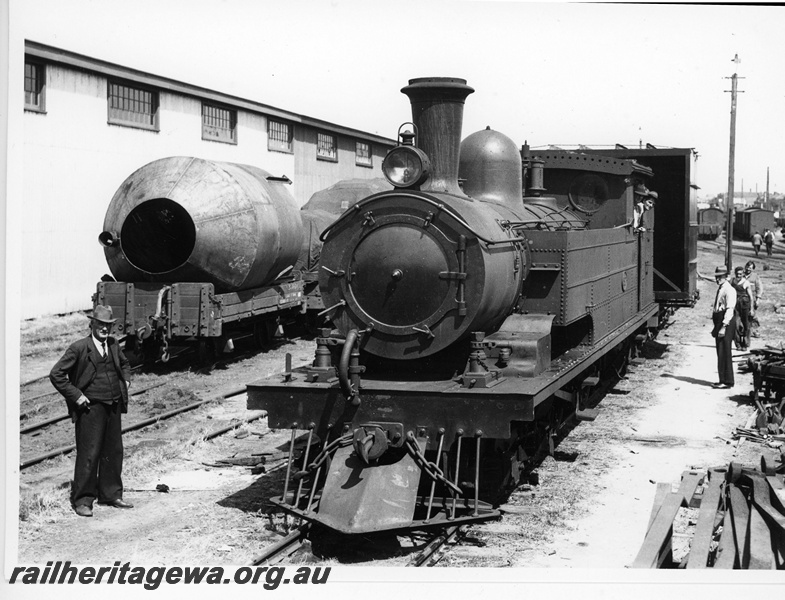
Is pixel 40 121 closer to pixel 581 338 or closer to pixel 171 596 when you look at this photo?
pixel 581 338

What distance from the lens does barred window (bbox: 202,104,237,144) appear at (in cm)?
1894

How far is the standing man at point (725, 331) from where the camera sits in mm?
12320

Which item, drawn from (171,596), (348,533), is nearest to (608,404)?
(348,533)

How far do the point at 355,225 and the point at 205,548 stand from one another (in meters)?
2.63

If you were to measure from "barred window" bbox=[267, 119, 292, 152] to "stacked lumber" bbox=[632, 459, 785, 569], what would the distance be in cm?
1621

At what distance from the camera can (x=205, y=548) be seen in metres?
6.35

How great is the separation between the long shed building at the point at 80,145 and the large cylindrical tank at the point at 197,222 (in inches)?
69.4

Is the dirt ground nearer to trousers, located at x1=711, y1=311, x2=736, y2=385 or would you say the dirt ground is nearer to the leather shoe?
the leather shoe

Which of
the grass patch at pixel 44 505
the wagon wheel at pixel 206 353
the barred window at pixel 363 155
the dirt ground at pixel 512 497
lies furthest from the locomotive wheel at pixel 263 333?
the barred window at pixel 363 155

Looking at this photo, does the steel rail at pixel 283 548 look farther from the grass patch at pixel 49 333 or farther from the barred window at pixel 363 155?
the barred window at pixel 363 155

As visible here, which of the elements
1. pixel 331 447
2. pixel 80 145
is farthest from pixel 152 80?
pixel 331 447

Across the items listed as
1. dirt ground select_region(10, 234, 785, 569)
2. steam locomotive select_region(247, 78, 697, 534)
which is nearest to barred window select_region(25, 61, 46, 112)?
dirt ground select_region(10, 234, 785, 569)

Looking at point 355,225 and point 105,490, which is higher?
point 355,225

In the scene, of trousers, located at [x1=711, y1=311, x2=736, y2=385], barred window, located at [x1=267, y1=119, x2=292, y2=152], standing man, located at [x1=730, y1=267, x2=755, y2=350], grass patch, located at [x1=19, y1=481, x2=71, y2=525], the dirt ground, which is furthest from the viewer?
barred window, located at [x1=267, y1=119, x2=292, y2=152]
